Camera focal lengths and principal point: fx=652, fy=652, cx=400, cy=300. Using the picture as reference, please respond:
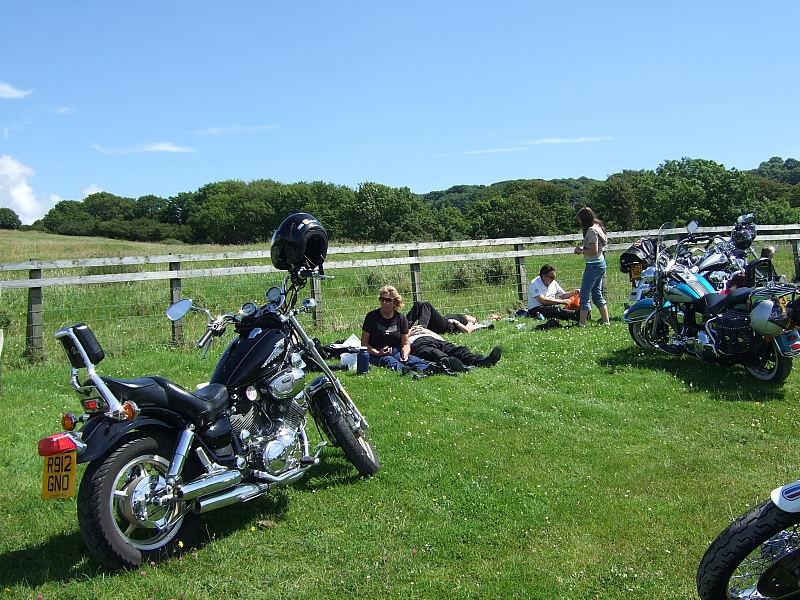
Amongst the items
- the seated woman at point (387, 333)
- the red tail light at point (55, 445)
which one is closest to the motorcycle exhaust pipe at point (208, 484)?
the red tail light at point (55, 445)

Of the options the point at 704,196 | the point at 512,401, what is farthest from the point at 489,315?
the point at 704,196

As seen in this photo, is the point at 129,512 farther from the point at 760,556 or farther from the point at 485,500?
the point at 760,556


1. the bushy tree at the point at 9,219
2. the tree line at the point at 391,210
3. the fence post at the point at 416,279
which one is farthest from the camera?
the tree line at the point at 391,210

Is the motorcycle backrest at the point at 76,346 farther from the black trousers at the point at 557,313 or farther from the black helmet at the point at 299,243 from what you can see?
the black trousers at the point at 557,313

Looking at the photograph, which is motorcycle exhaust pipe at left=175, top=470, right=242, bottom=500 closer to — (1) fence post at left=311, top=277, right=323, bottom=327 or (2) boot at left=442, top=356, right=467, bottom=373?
(2) boot at left=442, top=356, right=467, bottom=373

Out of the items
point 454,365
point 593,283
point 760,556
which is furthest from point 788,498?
point 593,283

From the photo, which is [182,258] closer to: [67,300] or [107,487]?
[67,300]

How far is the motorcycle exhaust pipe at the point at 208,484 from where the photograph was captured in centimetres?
359

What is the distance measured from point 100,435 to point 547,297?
8.45 metres

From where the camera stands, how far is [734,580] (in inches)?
111

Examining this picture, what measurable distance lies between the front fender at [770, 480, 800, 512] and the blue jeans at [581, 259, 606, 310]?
Answer: 24.2 ft

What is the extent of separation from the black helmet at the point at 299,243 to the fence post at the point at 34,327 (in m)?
5.37

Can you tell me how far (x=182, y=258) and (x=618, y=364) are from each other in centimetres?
619

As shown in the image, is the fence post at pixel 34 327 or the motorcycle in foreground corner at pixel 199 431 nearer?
the motorcycle in foreground corner at pixel 199 431
